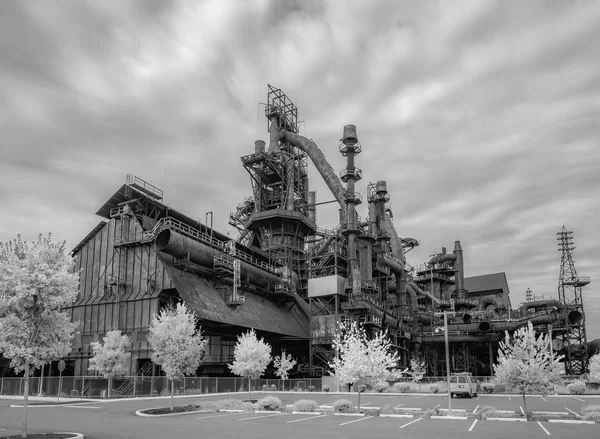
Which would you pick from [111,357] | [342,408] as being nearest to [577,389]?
[342,408]

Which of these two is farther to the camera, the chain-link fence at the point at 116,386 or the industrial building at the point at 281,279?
the industrial building at the point at 281,279

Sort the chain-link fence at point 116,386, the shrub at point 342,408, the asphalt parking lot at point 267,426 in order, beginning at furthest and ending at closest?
1. the chain-link fence at point 116,386
2. the shrub at point 342,408
3. the asphalt parking lot at point 267,426

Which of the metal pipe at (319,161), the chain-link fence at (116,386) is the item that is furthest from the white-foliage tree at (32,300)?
the metal pipe at (319,161)

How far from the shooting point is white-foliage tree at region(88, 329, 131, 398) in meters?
41.2

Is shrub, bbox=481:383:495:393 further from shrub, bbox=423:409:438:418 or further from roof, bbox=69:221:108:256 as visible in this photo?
roof, bbox=69:221:108:256

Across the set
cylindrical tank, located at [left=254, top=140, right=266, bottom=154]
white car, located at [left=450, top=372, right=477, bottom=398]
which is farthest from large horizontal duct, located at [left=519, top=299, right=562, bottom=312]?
cylindrical tank, located at [left=254, top=140, right=266, bottom=154]

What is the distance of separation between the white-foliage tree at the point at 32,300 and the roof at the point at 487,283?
129153 mm

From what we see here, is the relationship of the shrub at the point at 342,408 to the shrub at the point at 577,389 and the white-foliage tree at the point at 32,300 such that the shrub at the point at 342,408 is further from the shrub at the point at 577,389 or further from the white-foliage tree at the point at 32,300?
the shrub at the point at 577,389

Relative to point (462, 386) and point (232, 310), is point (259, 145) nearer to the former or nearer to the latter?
point (232, 310)

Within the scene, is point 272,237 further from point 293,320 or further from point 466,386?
point 466,386

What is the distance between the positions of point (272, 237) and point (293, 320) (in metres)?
12.5

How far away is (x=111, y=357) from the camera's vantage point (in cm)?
4156

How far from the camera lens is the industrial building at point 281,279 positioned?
47.7m

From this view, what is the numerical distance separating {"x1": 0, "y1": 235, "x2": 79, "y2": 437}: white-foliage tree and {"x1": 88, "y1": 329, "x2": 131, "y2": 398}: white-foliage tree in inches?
944
